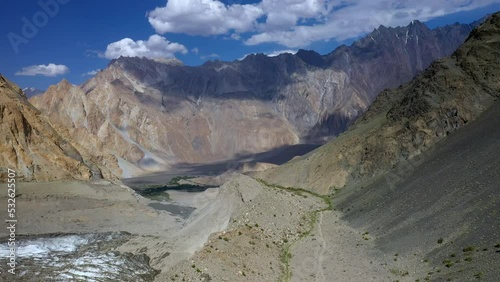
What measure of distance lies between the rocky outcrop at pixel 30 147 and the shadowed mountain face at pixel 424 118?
3799 cm

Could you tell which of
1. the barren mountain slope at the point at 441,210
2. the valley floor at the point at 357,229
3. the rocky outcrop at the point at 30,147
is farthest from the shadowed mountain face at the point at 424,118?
the rocky outcrop at the point at 30,147

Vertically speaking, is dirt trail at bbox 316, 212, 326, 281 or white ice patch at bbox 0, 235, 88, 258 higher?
white ice patch at bbox 0, 235, 88, 258

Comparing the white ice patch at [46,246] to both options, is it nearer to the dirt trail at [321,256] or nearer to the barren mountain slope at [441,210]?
the dirt trail at [321,256]

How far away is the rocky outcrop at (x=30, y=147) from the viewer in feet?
246

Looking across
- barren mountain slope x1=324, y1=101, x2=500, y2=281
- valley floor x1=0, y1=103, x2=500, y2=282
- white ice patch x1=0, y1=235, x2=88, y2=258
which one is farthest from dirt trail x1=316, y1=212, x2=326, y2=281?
white ice patch x1=0, y1=235, x2=88, y2=258

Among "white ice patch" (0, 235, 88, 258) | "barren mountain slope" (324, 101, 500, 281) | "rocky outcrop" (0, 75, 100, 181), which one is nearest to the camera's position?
"barren mountain slope" (324, 101, 500, 281)

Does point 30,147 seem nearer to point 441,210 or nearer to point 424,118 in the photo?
point 424,118

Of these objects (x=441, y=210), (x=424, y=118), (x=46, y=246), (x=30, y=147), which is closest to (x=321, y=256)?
(x=441, y=210)

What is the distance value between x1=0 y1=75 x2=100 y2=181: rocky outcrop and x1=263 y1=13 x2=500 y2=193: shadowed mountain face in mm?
37989

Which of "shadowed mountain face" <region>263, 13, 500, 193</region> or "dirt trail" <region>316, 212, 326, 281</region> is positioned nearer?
"dirt trail" <region>316, 212, 326, 281</region>

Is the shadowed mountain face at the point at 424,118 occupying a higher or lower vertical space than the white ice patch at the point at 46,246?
higher

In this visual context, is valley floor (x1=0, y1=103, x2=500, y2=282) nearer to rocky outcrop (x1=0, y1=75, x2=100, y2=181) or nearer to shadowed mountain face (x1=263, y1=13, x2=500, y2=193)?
shadowed mountain face (x1=263, y1=13, x2=500, y2=193)

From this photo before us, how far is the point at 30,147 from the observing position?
80500mm

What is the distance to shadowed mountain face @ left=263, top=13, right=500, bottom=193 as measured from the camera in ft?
194
